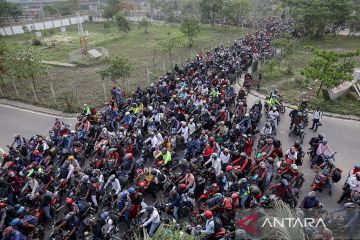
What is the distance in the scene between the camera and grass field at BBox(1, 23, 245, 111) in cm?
2214

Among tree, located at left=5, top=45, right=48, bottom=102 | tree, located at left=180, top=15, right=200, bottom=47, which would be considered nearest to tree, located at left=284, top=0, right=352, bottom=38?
tree, located at left=180, top=15, right=200, bottom=47

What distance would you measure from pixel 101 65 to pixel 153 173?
71.1 feet

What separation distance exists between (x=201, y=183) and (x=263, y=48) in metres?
22.2

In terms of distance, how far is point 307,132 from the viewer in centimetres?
1605

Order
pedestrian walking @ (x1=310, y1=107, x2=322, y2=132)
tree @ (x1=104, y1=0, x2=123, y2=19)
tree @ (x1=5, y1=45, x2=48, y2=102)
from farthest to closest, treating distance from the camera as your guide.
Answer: tree @ (x1=104, y1=0, x2=123, y2=19) → tree @ (x1=5, y1=45, x2=48, y2=102) → pedestrian walking @ (x1=310, y1=107, x2=322, y2=132)

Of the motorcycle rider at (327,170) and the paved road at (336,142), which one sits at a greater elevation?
the motorcycle rider at (327,170)

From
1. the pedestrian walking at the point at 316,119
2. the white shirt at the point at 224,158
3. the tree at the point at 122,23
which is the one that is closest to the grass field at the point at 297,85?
the pedestrian walking at the point at 316,119

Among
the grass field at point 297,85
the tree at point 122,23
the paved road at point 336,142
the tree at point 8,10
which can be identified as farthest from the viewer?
the tree at point 8,10

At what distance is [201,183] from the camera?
35.6 ft

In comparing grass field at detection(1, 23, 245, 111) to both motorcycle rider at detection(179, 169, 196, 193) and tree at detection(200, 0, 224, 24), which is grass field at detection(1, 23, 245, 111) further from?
motorcycle rider at detection(179, 169, 196, 193)

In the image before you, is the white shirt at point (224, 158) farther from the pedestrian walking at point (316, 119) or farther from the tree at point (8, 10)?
the tree at point (8, 10)

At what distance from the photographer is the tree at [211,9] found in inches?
1842

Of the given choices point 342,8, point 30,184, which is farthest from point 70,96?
point 342,8

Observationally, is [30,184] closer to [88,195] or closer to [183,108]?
[88,195]
